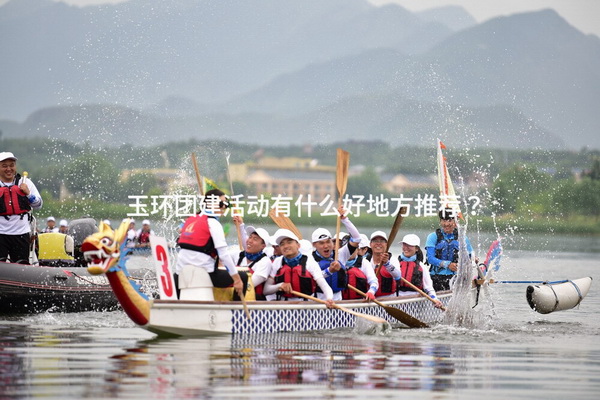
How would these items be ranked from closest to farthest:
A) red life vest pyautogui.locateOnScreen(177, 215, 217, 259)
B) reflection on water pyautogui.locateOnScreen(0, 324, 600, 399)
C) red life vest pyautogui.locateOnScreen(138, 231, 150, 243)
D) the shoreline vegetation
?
1. reflection on water pyautogui.locateOnScreen(0, 324, 600, 399)
2. red life vest pyautogui.locateOnScreen(177, 215, 217, 259)
3. red life vest pyautogui.locateOnScreen(138, 231, 150, 243)
4. the shoreline vegetation

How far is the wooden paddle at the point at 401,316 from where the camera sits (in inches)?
582

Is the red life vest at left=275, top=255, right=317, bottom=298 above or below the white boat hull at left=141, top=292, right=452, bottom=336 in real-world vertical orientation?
above

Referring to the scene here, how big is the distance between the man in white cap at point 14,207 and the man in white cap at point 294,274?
393 cm

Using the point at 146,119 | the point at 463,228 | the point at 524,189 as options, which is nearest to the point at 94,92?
the point at 146,119

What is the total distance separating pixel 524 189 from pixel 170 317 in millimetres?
68897

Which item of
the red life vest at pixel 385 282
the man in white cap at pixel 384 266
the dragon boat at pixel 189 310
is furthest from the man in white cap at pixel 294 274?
the red life vest at pixel 385 282

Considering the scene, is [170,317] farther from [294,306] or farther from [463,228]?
[463,228]

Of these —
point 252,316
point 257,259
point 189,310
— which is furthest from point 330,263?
point 189,310

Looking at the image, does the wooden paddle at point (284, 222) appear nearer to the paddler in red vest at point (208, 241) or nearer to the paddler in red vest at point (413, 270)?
the paddler in red vest at point (413, 270)

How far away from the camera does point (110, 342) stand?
1236cm

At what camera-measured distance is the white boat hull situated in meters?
12.4

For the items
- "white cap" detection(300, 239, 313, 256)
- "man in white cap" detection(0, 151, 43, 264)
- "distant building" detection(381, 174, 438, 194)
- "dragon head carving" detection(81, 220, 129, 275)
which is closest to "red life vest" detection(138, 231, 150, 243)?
Result: "man in white cap" detection(0, 151, 43, 264)

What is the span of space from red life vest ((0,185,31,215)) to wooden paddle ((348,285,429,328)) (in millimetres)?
4898

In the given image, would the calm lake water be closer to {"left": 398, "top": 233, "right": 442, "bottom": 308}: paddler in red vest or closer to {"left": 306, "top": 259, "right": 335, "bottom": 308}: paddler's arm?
{"left": 306, "top": 259, "right": 335, "bottom": 308}: paddler's arm
